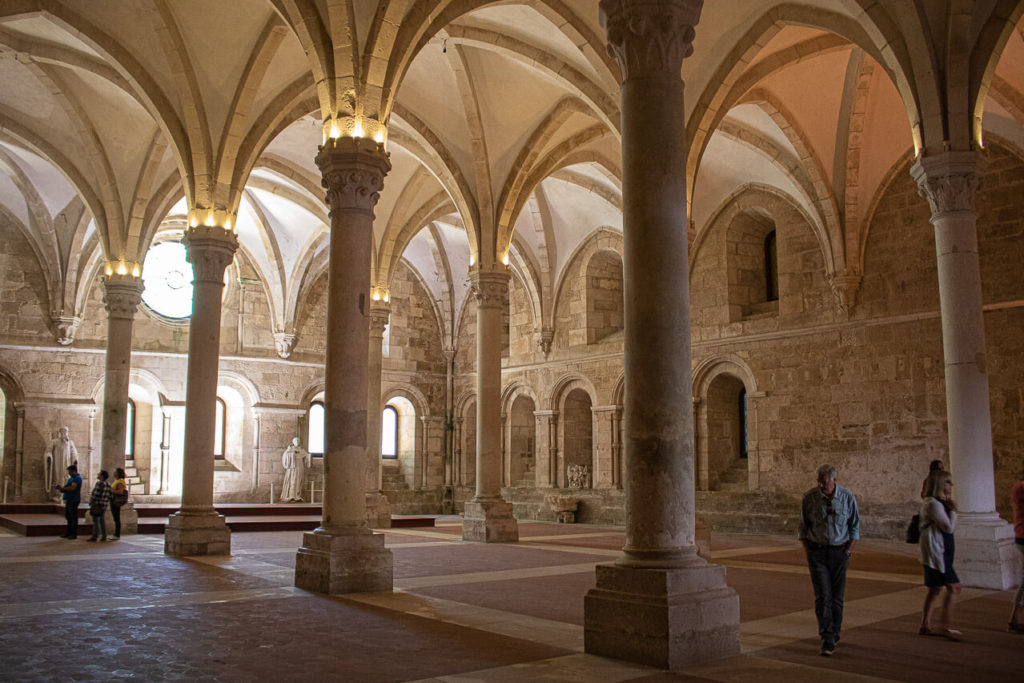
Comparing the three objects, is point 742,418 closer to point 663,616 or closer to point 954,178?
point 954,178

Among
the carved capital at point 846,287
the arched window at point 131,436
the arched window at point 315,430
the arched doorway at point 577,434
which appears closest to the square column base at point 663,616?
the carved capital at point 846,287

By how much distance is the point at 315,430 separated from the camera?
2677 cm

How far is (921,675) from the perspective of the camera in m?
5.39

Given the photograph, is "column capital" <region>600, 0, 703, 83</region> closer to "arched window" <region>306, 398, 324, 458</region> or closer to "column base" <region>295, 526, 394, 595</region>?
"column base" <region>295, 526, 394, 595</region>

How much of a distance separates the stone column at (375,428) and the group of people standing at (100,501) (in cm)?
505

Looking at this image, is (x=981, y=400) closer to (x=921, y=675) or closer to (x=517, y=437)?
(x=921, y=675)

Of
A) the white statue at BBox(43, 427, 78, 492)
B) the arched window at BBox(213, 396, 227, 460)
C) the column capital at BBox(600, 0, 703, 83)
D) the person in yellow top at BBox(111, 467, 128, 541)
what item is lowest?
the person in yellow top at BBox(111, 467, 128, 541)

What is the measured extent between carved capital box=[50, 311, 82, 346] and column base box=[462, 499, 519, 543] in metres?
13.1

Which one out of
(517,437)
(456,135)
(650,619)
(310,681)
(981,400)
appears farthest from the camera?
(517,437)

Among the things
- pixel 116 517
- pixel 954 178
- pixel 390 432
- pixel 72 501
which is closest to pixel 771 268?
pixel 954 178

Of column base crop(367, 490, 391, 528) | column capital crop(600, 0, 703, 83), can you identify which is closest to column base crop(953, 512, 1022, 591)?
column capital crop(600, 0, 703, 83)

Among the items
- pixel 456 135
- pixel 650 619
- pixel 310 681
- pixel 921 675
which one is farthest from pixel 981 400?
pixel 456 135

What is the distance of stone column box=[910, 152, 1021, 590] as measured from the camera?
31.7ft

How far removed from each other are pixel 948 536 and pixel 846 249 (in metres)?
11.9
